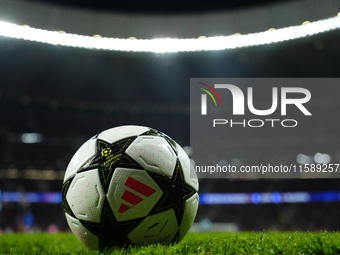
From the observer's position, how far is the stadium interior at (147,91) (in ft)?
37.8

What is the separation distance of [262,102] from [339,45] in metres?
6.52

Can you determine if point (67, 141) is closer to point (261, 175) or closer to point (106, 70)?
point (106, 70)

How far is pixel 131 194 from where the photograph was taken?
222 cm

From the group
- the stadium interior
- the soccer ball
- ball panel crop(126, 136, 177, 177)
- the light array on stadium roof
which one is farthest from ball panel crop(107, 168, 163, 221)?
the light array on stadium roof

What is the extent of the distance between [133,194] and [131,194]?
15mm

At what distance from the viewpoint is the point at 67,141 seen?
72.8 feet

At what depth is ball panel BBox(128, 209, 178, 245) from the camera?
89.2 inches

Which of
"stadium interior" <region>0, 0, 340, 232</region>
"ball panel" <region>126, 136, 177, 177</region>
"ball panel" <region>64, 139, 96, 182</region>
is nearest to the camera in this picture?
"ball panel" <region>126, 136, 177, 177</region>

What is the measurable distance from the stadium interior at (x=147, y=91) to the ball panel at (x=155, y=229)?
32.0 feet

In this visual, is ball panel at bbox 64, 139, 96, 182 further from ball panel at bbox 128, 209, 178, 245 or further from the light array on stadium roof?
the light array on stadium roof

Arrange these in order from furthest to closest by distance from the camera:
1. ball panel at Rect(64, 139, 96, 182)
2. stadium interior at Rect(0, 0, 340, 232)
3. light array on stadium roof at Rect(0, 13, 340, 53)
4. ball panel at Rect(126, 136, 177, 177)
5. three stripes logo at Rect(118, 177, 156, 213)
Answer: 1. stadium interior at Rect(0, 0, 340, 232)
2. light array on stadium roof at Rect(0, 13, 340, 53)
3. ball panel at Rect(64, 139, 96, 182)
4. ball panel at Rect(126, 136, 177, 177)
5. three stripes logo at Rect(118, 177, 156, 213)

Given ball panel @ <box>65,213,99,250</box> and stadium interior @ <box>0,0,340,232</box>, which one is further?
stadium interior @ <box>0,0,340,232</box>

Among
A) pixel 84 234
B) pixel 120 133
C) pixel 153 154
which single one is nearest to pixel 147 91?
pixel 120 133

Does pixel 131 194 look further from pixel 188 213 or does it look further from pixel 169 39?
pixel 169 39
